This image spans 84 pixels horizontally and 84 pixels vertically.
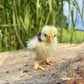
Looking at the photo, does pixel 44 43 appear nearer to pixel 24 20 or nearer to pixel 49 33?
pixel 49 33

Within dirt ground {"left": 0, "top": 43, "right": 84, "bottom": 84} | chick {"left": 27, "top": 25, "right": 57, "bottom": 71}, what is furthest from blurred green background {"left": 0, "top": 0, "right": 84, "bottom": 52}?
chick {"left": 27, "top": 25, "right": 57, "bottom": 71}

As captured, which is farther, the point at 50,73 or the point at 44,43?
the point at 44,43

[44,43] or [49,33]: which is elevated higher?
[49,33]

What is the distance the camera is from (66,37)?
16.4 ft

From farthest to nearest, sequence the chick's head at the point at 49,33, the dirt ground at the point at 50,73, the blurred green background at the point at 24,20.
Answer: the blurred green background at the point at 24,20
the chick's head at the point at 49,33
the dirt ground at the point at 50,73

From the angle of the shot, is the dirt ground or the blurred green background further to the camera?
the blurred green background

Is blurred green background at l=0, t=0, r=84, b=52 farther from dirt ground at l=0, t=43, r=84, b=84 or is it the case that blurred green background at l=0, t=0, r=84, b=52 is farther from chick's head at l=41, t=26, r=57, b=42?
chick's head at l=41, t=26, r=57, b=42

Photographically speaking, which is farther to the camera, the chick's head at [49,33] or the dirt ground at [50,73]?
the chick's head at [49,33]

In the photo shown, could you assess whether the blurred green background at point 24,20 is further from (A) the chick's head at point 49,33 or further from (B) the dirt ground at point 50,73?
(A) the chick's head at point 49,33

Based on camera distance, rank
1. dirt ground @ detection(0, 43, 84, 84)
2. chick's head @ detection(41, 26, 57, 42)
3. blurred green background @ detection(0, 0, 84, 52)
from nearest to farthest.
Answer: dirt ground @ detection(0, 43, 84, 84) < chick's head @ detection(41, 26, 57, 42) < blurred green background @ detection(0, 0, 84, 52)

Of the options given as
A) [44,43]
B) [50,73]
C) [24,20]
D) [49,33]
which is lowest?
[50,73]

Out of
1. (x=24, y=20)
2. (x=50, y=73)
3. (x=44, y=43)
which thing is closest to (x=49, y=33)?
(x=44, y=43)

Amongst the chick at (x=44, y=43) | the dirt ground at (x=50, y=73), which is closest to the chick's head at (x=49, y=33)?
the chick at (x=44, y=43)

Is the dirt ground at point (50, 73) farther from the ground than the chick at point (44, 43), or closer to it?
closer to it
